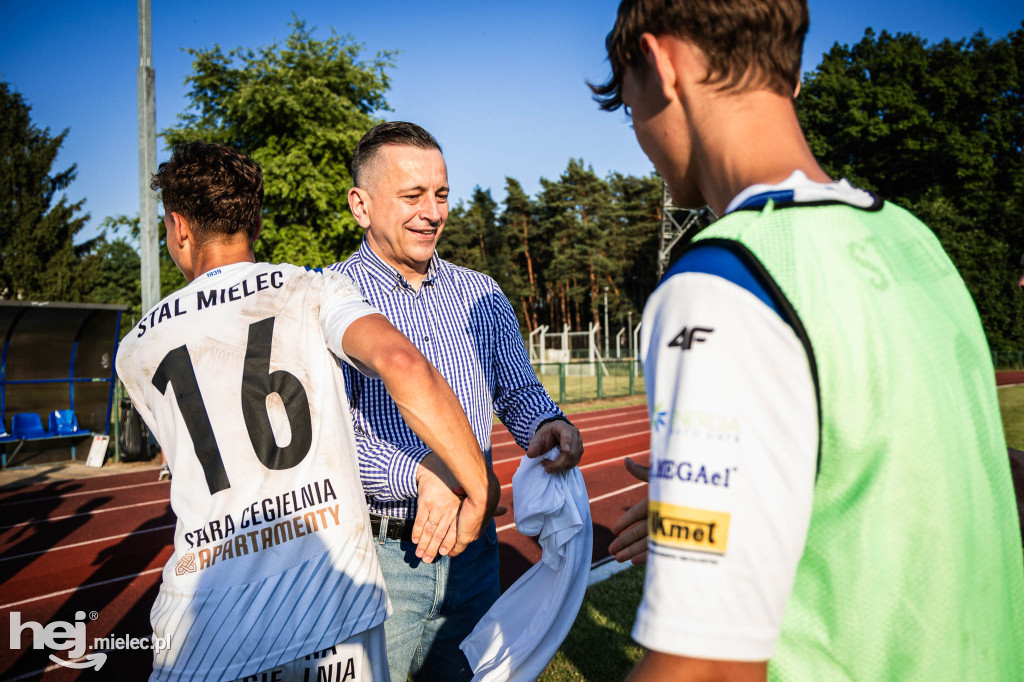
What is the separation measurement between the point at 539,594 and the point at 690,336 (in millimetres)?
1638

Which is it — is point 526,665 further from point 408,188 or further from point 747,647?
point 408,188

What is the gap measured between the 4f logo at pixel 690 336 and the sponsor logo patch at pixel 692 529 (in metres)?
0.19

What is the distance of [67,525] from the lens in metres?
8.68

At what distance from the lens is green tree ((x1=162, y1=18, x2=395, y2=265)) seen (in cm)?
2194

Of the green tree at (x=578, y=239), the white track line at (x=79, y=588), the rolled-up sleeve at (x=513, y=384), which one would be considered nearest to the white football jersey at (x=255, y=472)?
the rolled-up sleeve at (x=513, y=384)

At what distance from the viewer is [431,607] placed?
7.88ft

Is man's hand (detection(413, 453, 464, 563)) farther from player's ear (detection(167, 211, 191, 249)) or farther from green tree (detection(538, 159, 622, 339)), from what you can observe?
green tree (detection(538, 159, 622, 339))

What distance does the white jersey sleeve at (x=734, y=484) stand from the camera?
714mm

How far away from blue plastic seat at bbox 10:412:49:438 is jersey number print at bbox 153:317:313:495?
13.2m

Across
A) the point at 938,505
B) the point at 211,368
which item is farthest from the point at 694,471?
the point at 211,368

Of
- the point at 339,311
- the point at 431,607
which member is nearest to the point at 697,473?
the point at 339,311

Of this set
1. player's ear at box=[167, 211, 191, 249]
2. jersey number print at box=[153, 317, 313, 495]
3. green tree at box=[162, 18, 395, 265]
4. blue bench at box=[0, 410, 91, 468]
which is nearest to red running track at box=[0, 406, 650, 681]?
blue bench at box=[0, 410, 91, 468]

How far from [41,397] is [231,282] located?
14.1 m

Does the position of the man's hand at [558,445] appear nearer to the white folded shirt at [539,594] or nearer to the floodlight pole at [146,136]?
the white folded shirt at [539,594]
